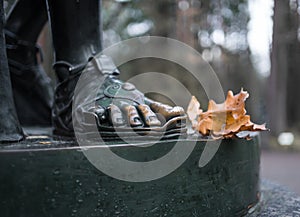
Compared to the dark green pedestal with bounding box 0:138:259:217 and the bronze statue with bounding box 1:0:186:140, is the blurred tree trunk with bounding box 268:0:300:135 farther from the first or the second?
the dark green pedestal with bounding box 0:138:259:217

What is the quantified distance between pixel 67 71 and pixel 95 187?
42 centimetres

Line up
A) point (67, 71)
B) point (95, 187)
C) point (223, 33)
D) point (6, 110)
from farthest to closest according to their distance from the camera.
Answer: point (223, 33)
point (67, 71)
point (6, 110)
point (95, 187)

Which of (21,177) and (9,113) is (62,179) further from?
(9,113)

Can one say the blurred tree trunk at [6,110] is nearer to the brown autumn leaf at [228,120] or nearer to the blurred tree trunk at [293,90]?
the brown autumn leaf at [228,120]

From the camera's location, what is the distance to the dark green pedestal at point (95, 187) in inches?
25.9

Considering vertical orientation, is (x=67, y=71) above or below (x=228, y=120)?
above

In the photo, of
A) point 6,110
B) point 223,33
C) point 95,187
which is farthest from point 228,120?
point 223,33

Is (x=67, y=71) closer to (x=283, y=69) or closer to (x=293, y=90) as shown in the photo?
(x=283, y=69)

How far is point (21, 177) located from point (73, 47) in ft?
1.50

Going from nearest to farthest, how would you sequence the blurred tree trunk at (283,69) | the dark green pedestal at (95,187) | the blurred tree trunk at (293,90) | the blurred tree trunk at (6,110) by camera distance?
1. the dark green pedestal at (95,187)
2. the blurred tree trunk at (6,110)
3. the blurred tree trunk at (283,69)
4. the blurred tree trunk at (293,90)

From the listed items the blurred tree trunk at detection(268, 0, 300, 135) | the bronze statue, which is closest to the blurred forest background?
the blurred tree trunk at detection(268, 0, 300, 135)

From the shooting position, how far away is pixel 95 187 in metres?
0.70

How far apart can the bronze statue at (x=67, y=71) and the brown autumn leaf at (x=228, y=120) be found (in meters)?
0.09

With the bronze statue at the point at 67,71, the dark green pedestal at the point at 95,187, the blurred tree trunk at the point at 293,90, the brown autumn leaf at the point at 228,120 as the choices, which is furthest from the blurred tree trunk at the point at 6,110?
the blurred tree trunk at the point at 293,90
